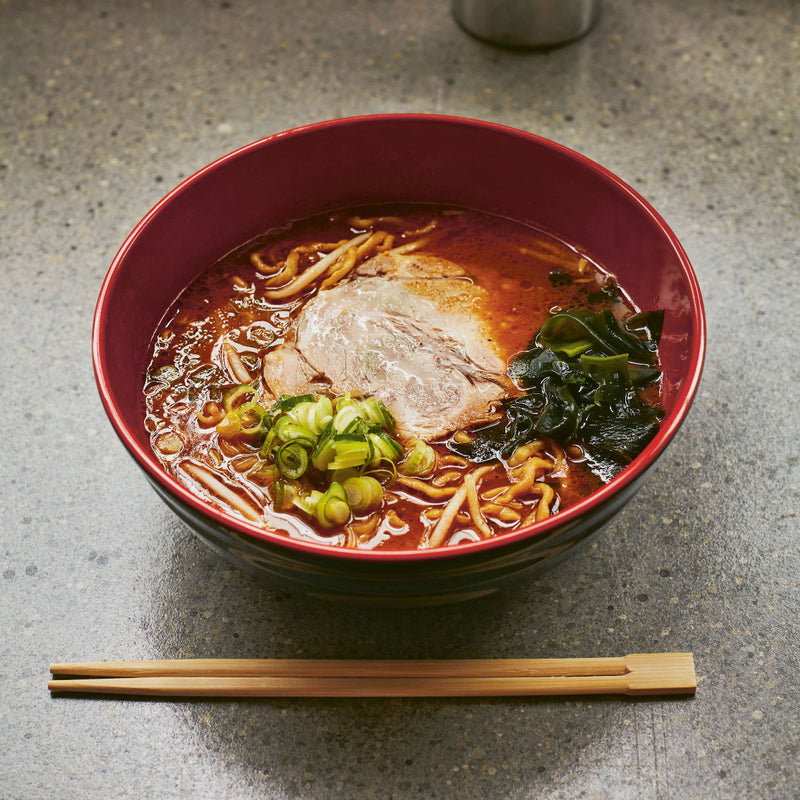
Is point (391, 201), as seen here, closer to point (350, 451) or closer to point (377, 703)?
point (350, 451)

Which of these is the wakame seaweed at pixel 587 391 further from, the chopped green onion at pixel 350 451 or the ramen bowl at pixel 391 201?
the chopped green onion at pixel 350 451

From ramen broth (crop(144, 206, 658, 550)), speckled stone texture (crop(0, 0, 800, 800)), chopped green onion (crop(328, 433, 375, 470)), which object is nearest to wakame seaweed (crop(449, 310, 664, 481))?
ramen broth (crop(144, 206, 658, 550))

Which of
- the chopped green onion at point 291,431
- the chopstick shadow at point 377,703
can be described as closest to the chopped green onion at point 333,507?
the chopped green onion at point 291,431

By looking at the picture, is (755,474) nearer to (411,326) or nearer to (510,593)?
(510,593)

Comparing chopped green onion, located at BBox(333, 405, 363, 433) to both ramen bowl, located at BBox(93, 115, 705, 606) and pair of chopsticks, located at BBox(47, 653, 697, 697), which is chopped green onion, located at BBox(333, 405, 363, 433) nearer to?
ramen bowl, located at BBox(93, 115, 705, 606)

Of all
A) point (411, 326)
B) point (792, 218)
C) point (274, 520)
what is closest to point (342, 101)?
point (411, 326)

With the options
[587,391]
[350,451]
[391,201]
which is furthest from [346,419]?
[391,201]
